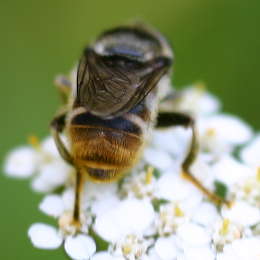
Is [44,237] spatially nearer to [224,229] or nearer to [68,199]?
[68,199]

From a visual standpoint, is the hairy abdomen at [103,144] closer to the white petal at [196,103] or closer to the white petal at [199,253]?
the white petal at [199,253]

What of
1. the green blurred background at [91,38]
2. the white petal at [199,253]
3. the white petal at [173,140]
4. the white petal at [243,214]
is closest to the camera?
the white petal at [199,253]

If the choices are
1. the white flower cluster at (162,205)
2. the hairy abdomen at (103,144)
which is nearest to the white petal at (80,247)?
the white flower cluster at (162,205)

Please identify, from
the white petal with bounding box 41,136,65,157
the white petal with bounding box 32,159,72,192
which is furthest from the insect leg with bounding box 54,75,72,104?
the white petal with bounding box 32,159,72,192

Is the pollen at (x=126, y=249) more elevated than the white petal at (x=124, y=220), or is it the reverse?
the white petal at (x=124, y=220)

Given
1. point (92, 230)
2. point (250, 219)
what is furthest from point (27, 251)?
point (250, 219)
